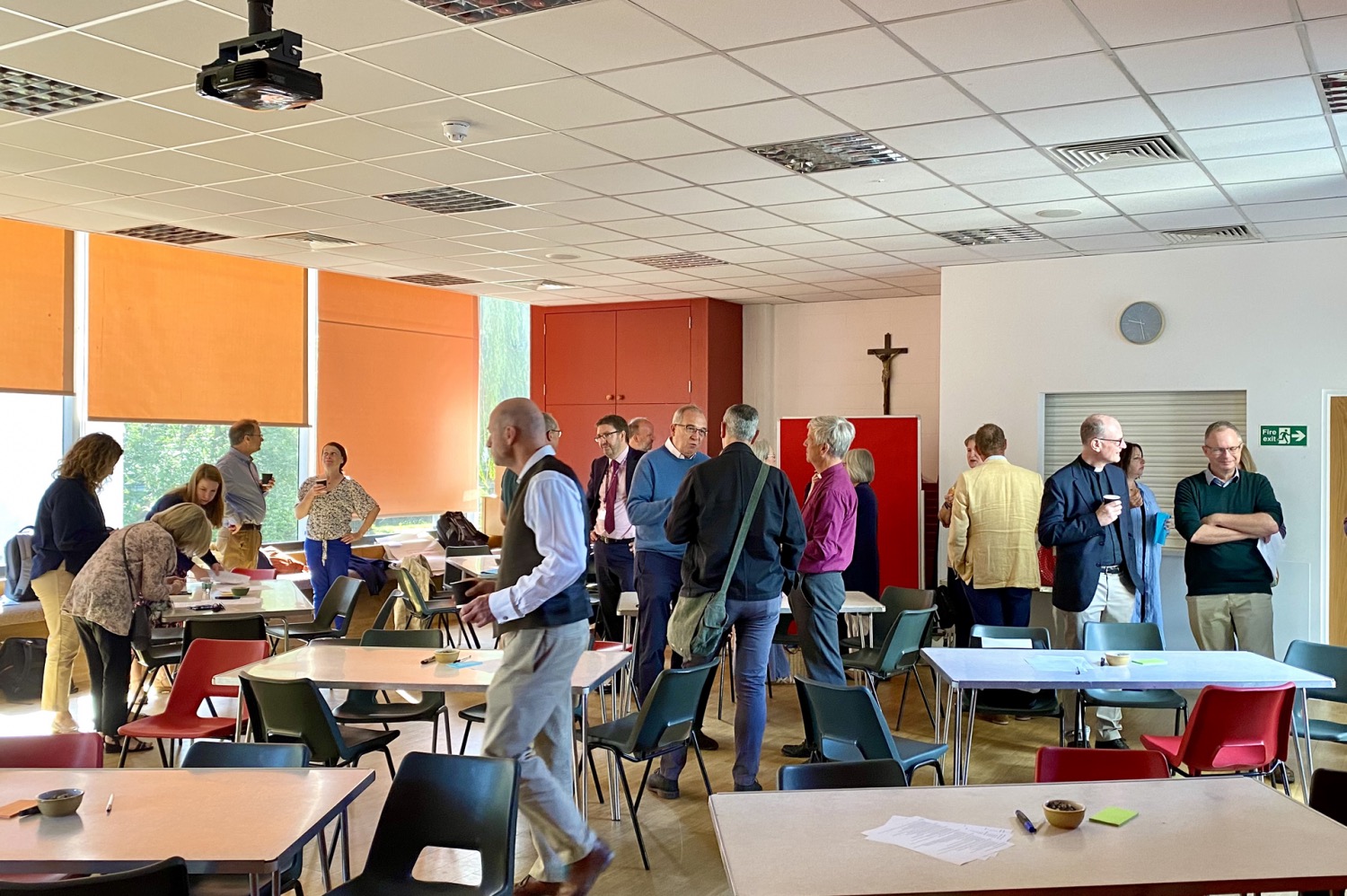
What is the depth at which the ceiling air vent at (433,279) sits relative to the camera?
10266 mm

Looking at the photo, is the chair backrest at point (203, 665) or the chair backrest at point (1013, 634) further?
the chair backrest at point (1013, 634)

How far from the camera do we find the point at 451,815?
10.4ft

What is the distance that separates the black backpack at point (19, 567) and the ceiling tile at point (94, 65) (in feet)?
11.1

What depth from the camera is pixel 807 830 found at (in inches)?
110

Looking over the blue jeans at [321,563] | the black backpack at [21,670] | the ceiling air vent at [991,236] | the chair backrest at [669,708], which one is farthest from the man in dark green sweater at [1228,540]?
the black backpack at [21,670]

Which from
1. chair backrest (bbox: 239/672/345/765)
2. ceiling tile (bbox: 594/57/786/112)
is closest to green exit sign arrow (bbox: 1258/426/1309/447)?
ceiling tile (bbox: 594/57/786/112)

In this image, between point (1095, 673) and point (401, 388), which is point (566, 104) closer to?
point (1095, 673)

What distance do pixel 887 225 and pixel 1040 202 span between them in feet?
3.60

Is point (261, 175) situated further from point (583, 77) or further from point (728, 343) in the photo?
point (728, 343)

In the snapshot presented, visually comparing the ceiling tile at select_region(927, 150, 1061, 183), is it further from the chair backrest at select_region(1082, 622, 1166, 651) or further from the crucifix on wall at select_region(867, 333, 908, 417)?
the crucifix on wall at select_region(867, 333, 908, 417)

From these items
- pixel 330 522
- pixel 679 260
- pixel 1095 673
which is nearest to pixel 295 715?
pixel 1095 673

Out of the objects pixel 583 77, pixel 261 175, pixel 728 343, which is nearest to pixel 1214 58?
pixel 583 77

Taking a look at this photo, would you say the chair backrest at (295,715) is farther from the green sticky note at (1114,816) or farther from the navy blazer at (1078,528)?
the navy blazer at (1078,528)

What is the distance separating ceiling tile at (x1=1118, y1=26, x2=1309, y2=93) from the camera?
4.16 metres
